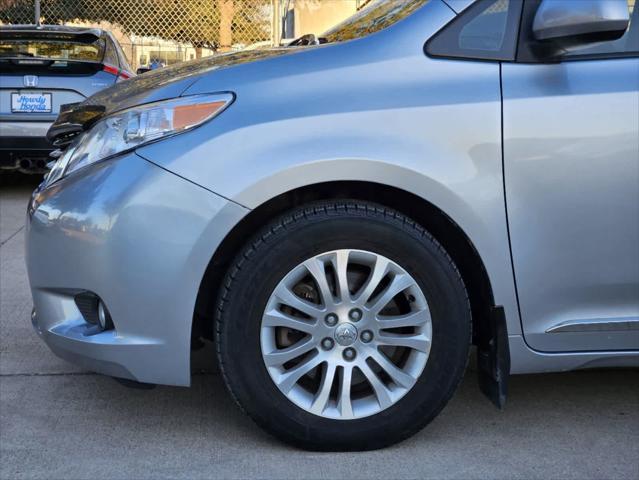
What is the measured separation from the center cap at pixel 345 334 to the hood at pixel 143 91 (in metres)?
0.92

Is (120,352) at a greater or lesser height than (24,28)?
lesser

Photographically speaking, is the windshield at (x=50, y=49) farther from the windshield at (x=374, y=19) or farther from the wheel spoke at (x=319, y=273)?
the wheel spoke at (x=319, y=273)

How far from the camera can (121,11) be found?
13117 mm

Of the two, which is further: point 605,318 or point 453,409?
point 453,409

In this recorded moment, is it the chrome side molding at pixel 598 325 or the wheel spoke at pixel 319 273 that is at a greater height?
the wheel spoke at pixel 319 273

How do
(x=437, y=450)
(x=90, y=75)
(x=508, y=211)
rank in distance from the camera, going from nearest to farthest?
(x=508, y=211), (x=437, y=450), (x=90, y=75)

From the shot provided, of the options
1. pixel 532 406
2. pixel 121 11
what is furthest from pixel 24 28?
pixel 532 406

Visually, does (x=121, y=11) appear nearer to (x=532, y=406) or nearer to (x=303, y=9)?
(x=303, y=9)

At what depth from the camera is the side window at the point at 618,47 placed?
3.12m

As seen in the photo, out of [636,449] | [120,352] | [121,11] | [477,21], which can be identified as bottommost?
[636,449]

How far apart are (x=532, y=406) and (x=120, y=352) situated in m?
1.58

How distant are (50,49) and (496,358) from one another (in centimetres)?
559

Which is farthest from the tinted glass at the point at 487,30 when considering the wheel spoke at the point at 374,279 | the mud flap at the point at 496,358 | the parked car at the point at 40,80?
the parked car at the point at 40,80

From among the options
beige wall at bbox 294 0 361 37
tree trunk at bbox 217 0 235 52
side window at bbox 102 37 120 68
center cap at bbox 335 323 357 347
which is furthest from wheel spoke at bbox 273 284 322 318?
beige wall at bbox 294 0 361 37
